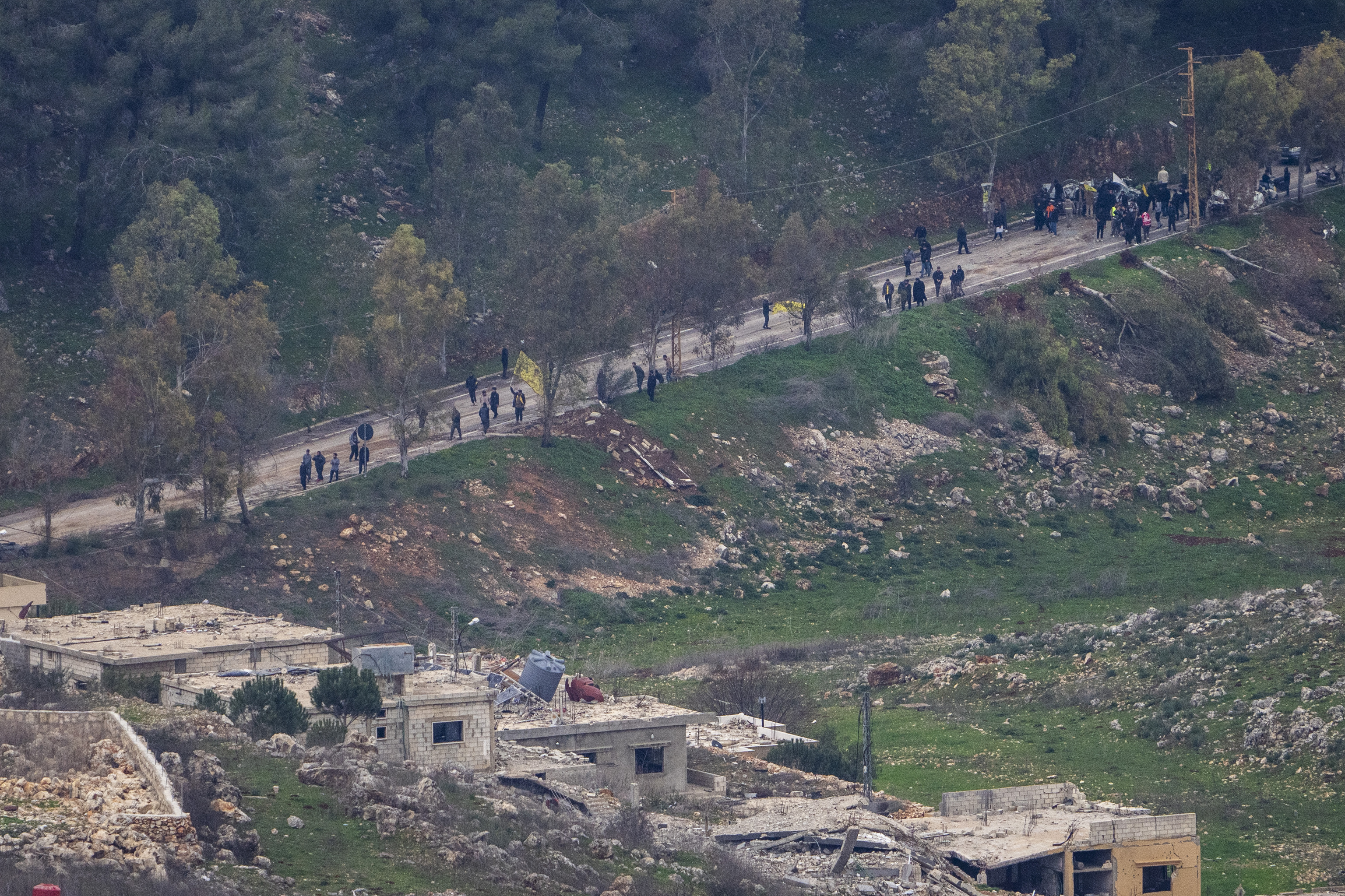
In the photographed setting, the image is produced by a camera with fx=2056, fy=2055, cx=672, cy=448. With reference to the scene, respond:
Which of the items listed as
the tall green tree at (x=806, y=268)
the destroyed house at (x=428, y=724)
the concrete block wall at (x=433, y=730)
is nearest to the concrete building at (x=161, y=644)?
the destroyed house at (x=428, y=724)

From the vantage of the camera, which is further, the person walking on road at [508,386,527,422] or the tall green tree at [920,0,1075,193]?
the tall green tree at [920,0,1075,193]

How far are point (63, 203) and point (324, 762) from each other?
1623 inches

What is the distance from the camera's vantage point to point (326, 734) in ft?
109

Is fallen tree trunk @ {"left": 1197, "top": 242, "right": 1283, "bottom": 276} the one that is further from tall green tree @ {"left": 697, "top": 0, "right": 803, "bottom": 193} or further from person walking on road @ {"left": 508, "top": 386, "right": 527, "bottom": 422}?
person walking on road @ {"left": 508, "top": 386, "right": 527, "bottom": 422}

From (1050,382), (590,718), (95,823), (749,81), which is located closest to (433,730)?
(590,718)

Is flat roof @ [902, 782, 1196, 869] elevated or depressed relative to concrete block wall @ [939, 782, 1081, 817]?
depressed

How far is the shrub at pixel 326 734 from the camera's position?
32875 mm

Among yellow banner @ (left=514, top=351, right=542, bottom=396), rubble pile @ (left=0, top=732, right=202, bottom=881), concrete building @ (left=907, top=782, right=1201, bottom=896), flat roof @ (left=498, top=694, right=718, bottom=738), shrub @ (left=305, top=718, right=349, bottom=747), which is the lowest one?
concrete building @ (left=907, top=782, right=1201, bottom=896)

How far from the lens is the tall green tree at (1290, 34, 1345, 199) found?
82.6 metres

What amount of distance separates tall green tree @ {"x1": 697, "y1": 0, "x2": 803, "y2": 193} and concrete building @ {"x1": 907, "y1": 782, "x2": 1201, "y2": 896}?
43.7m

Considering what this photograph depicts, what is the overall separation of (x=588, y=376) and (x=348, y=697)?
3306 centimetres

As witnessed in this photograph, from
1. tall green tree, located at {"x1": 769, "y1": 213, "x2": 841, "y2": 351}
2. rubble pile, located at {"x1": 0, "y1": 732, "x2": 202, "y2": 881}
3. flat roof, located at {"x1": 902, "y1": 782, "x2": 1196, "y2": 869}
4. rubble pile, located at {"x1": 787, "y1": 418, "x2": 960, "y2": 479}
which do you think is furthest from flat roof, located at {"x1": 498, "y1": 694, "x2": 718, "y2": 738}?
tall green tree, located at {"x1": 769, "y1": 213, "x2": 841, "y2": 351}

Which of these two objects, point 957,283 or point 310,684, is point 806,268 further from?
point 310,684

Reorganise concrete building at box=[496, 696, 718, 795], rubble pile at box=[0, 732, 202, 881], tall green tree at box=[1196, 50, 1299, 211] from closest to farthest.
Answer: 1. rubble pile at box=[0, 732, 202, 881]
2. concrete building at box=[496, 696, 718, 795]
3. tall green tree at box=[1196, 50, 1299, 211]
